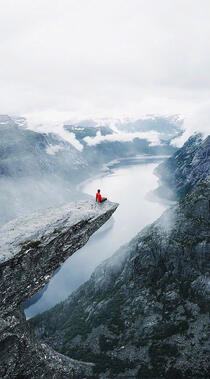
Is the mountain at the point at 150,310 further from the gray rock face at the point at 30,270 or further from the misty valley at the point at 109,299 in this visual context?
the gray rock face at the point at 30,270

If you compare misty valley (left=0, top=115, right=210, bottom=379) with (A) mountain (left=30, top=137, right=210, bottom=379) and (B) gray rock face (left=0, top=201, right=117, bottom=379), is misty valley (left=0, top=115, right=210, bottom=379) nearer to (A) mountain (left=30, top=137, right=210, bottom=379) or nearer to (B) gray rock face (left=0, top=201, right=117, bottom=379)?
(B) gray rock face (left=0, top=201, right=117, bottom=379)

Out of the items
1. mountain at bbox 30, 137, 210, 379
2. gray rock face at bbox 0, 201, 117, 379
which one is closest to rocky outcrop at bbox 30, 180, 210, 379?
mountain at bbox 30, 137, 210, 379

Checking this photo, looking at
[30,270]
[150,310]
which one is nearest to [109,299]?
[150,310]

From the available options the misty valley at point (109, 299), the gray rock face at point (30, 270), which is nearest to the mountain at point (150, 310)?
the misty valley at point (109, 299)

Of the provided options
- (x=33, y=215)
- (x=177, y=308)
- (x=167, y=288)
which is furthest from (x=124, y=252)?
(x=33, y=215)

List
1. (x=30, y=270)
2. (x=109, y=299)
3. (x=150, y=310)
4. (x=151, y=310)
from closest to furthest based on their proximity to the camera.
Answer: (x=30, y=270) → (x=151, y=310) → (x=150, y=310) → (x=109, y=299)

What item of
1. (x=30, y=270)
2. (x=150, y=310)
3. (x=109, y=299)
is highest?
(x=30, y=270)

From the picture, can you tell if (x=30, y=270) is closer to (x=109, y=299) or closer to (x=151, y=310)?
(x=151, y=310)

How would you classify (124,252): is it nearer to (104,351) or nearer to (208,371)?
(104,351)
